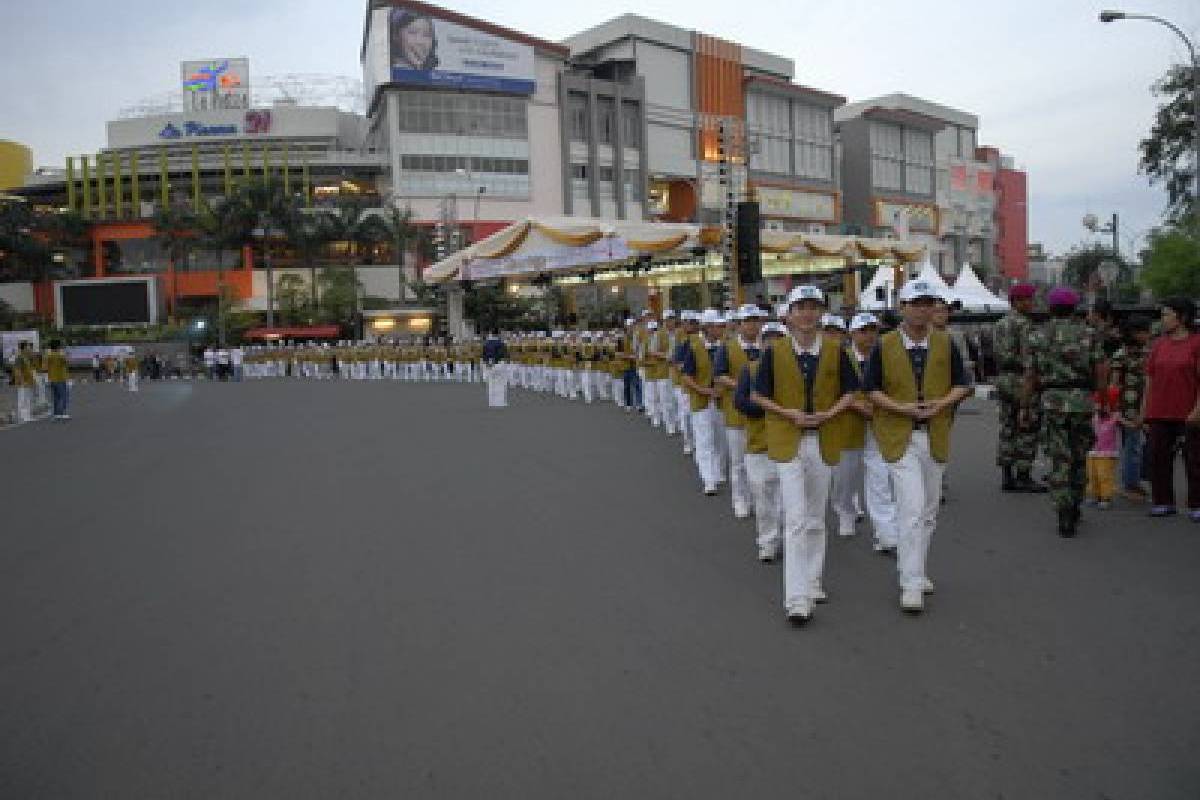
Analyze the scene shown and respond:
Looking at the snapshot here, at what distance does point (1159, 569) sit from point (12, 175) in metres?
105

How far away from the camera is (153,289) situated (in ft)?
230

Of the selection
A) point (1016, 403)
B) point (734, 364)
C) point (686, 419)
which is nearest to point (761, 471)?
point (734, 364)

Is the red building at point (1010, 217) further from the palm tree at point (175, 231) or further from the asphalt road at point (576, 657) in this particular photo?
the asphalt road at point (576, 657)

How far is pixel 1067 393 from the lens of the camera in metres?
7.25

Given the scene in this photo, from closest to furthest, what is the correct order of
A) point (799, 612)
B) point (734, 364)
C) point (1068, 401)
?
point (799, 612) → point (1068, 401) → point (734, 364)

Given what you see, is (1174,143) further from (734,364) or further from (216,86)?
(216,86)

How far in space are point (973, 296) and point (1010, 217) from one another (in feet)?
312

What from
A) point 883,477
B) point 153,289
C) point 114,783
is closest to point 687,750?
point 114,783

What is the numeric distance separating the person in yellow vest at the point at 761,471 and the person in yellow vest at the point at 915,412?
2.20 feet

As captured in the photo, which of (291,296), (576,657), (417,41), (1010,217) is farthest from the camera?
(1010,217)

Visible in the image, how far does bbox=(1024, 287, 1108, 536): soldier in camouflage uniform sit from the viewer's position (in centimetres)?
717

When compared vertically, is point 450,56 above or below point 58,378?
above

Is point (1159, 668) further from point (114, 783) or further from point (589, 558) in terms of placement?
point (114, 783)

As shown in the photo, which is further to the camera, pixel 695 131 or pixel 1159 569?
pixel 695 131
